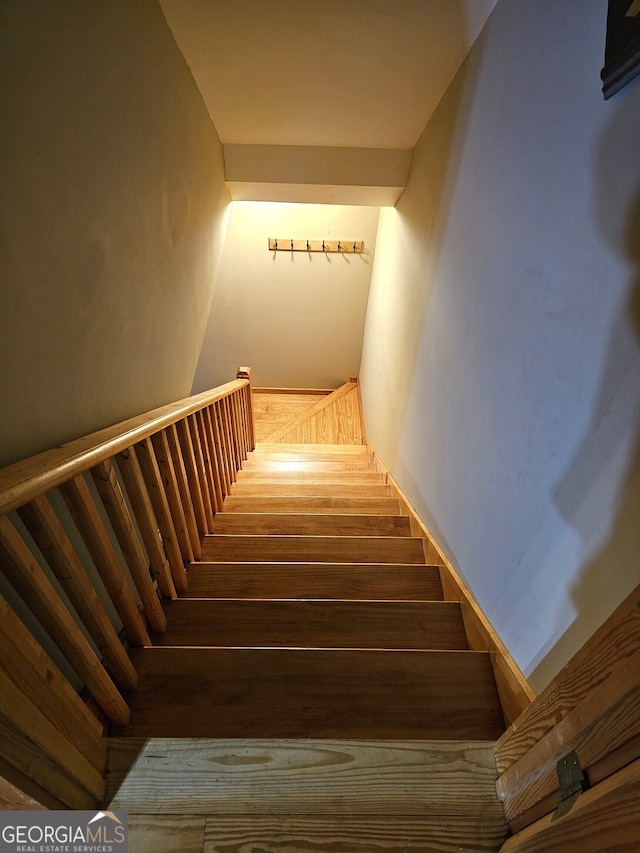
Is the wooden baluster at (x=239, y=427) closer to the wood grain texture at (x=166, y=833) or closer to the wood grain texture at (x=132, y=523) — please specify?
the wood grain texture at (x=132, y=523)

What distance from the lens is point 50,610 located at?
2.60ft

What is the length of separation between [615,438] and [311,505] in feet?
5.96

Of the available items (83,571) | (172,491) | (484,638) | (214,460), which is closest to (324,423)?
(214,460)

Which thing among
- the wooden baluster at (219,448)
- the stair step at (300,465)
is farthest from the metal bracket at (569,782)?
the stair step at (300,465)

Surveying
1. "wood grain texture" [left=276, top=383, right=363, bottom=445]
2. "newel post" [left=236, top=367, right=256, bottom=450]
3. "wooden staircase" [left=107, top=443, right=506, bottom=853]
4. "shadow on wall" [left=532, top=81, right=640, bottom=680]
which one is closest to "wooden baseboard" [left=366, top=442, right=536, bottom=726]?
"wooden staircase" [left=107, top=443, right=506, bottom=853]

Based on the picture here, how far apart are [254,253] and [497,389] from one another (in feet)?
12.0

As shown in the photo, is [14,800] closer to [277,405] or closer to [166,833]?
[166,833]

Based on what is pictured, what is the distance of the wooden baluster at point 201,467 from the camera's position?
6.15 feet

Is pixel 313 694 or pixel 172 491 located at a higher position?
pixel 172 491

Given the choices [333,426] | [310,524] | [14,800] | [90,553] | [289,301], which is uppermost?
[289,301]

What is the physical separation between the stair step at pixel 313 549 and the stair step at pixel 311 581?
0.61 feet

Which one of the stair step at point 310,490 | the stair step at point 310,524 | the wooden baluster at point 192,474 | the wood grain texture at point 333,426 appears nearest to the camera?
the wooden baluster at point 192,474

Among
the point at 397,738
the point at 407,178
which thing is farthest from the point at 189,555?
the point at 407,178

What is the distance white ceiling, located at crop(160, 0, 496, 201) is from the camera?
1.55m
